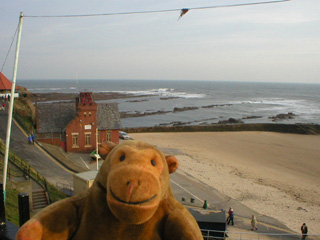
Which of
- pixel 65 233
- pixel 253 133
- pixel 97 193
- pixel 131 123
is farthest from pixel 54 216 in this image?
pixel 131 123

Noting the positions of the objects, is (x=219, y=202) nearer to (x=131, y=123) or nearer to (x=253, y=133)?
(x=253, y=133)

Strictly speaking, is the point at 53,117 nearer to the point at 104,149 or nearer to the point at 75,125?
the point at 75,125

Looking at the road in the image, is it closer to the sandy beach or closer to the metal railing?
the metal railing

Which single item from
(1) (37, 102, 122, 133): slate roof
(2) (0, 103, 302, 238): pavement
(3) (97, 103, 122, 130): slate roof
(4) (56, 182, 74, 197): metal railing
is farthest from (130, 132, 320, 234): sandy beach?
(4) (56, 182, 74, 197): metal railing

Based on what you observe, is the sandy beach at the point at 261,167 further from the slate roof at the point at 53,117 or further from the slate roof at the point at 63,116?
the slate roof at the point at 53,117

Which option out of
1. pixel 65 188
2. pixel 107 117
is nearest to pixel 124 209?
pixel 65 188
